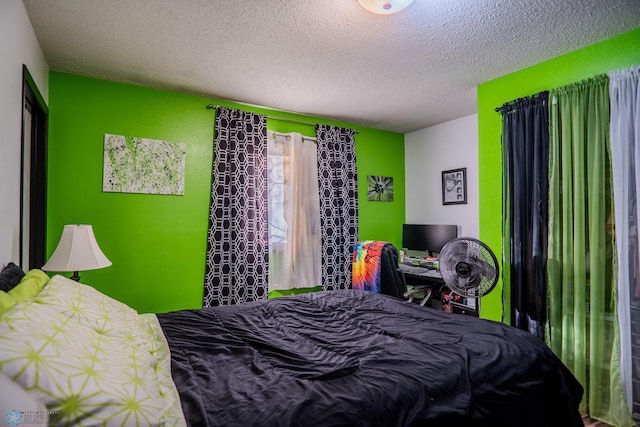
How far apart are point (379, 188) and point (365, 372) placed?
3450 mm

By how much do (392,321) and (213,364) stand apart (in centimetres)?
96

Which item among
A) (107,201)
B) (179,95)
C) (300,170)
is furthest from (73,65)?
(300,170)

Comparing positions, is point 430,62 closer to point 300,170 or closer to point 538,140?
point 538,140

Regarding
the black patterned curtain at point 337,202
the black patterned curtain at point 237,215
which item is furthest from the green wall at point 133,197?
the black patterned curtain at point 337,202

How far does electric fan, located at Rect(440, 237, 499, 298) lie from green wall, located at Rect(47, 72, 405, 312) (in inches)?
86.4

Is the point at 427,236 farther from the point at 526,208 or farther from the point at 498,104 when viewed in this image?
the point at 498,104

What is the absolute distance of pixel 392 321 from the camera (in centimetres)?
185

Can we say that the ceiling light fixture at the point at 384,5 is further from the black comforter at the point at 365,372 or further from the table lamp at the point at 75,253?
the table lamp at the point at 75,253

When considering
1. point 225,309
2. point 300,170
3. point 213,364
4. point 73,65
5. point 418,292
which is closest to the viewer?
point 213,364

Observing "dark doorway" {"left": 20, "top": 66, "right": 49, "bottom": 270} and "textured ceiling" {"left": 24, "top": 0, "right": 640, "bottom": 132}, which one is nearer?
"textured ceiling" {"left": 24, "top": 0, "right": 640, "bottom": 132}

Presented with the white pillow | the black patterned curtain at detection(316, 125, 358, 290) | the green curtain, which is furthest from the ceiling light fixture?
the black patterned curtain at detection(316, 125, 358, 290)

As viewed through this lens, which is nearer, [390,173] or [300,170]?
[300,170]

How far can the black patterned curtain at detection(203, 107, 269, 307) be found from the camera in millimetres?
3303

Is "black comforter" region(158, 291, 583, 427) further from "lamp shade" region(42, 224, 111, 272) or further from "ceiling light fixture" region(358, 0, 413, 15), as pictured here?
"ceiling light fixture" region(358, 0, 413, 15)
